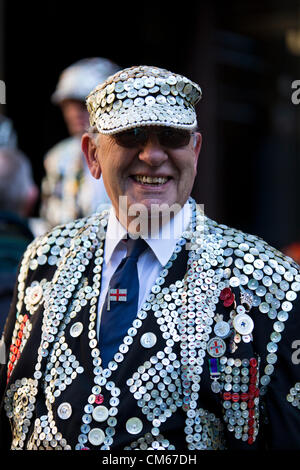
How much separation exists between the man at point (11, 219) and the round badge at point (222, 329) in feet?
3.26

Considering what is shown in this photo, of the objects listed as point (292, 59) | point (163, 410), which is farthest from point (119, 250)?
point (292, 59)

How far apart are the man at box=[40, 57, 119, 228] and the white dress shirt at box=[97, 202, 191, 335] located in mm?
2203

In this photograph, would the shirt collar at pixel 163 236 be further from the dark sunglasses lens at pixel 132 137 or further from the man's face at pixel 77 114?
the man's face at pixel 77 114

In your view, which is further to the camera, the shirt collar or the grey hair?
the grey hair

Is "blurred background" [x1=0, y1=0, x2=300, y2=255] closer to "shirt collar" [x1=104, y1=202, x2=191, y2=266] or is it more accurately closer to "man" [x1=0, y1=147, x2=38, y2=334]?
"man" [x1=0, y1=147, x2=38, y2=334]

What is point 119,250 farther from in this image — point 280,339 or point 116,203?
point 280,339

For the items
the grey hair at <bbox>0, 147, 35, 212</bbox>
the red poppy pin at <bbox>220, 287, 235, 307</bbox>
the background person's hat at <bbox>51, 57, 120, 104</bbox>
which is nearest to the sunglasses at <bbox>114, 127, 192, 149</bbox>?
the red poppy pin at <bbox>220, 287, 235, 307</bbox>

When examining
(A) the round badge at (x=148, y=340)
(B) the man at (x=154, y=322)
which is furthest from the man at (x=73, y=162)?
(A) the round badge at (x=148, y=340)

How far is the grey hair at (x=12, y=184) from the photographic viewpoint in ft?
11.6

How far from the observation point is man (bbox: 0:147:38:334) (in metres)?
2.88

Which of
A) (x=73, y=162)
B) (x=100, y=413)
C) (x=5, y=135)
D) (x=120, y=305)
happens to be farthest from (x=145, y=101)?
(x=5, y=135)

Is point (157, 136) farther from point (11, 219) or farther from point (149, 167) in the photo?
point (11, 219)

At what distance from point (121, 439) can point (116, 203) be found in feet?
2.32

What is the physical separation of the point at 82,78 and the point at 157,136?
116 inches
